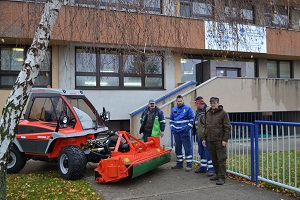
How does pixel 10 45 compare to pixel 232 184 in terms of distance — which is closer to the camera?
pixel 232 184

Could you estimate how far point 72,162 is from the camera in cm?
630

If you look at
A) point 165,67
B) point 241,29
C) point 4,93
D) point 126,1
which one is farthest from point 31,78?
point 165,67

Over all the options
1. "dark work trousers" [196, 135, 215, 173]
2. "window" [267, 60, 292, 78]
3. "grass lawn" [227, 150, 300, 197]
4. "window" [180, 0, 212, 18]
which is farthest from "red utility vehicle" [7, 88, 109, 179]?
"window" [267, 60, 292, 78]

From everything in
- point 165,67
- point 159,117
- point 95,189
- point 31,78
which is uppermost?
point 165,67

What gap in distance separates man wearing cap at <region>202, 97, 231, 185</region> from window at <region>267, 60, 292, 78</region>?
520 inches

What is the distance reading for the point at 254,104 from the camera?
47.3 feet

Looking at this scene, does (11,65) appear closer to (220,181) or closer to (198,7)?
(198,7)

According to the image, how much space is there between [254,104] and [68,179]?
10.5 metres

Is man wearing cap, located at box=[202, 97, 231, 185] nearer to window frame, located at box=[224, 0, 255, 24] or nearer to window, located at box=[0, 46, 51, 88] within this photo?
window frame, located at box=[224, 0, 255, 24]

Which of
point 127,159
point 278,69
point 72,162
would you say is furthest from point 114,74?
point 278,69

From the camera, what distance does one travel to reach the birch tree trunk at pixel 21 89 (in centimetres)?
470

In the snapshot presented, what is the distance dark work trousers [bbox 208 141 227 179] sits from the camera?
6.07 m

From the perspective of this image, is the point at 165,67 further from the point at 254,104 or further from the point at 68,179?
the point at 68,179

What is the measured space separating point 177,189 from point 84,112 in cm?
296
